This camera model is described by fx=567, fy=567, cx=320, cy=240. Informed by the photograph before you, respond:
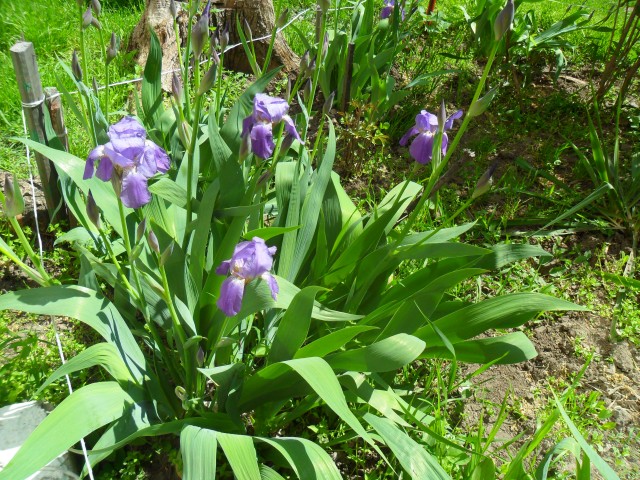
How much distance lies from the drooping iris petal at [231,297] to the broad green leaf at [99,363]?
0.33 metres

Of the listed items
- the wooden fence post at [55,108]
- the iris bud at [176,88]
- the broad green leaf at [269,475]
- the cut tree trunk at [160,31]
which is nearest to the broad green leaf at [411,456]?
the broad green leaf at [269,475]

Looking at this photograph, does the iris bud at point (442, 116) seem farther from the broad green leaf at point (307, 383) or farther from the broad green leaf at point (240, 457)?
the broad green leaf at point (240, 457)

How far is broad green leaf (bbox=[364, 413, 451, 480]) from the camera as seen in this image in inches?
50.3

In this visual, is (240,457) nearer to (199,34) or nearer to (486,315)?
(486,315)

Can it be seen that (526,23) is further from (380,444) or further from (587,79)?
(380,444)

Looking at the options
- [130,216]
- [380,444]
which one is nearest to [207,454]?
[380,444]

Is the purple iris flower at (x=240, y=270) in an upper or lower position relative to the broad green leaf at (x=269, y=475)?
upper

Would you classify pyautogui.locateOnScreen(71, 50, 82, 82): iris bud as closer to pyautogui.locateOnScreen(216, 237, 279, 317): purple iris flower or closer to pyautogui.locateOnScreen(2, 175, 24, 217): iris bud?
pyautogui.locateOnScreen(2, 175, 24, 217): iris bud

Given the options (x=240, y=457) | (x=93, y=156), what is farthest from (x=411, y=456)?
(x=93, y=156)

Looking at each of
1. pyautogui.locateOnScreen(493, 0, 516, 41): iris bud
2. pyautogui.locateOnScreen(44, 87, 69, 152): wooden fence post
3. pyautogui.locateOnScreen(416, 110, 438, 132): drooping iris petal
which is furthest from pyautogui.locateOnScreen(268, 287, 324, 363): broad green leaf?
pyautogui.locateOnScreen(44, 87, 69, 152): wooden fence post

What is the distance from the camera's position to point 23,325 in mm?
1936

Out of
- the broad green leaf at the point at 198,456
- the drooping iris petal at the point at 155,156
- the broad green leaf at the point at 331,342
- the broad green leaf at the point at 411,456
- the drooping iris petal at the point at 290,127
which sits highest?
the drooping iris petal at the point at 155,156

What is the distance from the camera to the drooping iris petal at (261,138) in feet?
4.64

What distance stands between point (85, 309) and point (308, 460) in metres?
0.63
